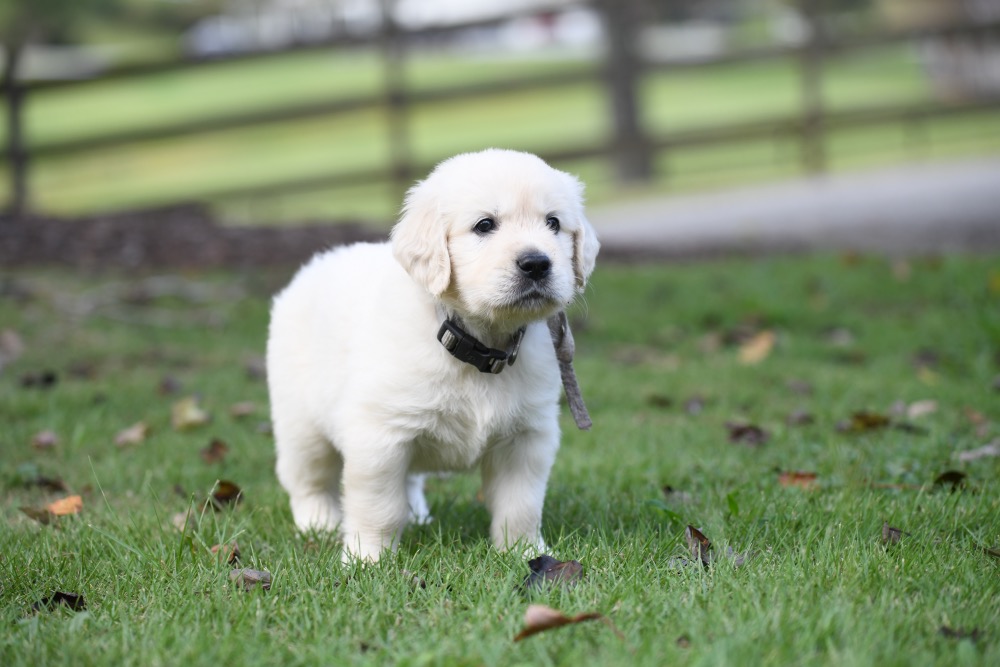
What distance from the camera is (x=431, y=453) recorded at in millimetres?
3240

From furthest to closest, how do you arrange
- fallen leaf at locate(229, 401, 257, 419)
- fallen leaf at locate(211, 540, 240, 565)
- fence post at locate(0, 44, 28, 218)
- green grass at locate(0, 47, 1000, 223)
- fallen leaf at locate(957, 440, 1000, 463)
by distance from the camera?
1. green grass at locate(0, 47, 1000, 223)
2. fence post at locate(0, 44, 28, 218)
3. fallen leaf at locate(229, 401, 257, 419)
4. fallen leaf at locate(957, 440, 1000, 463)
5. fallen leaf at locate(211, 540, 240, 565)

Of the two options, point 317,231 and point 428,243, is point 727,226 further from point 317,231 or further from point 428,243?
point 428,243

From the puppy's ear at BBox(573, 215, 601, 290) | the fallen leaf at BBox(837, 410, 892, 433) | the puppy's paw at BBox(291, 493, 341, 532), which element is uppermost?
the puppy's ear at BBox(573, 215, 601, 290)

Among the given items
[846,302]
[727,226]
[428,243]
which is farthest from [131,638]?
[727,226]

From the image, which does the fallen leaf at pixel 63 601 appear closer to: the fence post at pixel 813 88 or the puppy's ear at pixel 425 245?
the puppy's ear at pixel 425 245

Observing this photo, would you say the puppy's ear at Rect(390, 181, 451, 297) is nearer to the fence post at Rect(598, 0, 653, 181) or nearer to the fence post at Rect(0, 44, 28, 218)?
the fence post at Rect(0, 44, 28, 218)

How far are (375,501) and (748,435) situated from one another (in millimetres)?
1973

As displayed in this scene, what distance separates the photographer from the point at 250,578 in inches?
111

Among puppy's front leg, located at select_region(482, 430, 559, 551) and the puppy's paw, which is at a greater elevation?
puppy's front leg, located at select_region(482, 430, 559, 551)

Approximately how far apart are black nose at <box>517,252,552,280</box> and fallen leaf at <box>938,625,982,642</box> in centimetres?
130

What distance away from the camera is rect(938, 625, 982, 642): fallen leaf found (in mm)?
2404

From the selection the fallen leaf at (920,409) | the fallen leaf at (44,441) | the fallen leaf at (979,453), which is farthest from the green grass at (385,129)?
the fallen leaf at (979,453)

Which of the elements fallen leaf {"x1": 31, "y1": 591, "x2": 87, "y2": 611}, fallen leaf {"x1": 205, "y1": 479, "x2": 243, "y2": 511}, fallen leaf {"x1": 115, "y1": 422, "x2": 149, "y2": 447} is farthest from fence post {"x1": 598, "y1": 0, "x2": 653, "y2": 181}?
fallen leaf {"x1": 31, "y1": 591, "x2": 87, "y2": 611}

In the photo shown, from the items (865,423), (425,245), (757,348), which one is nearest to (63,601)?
(425,245)
